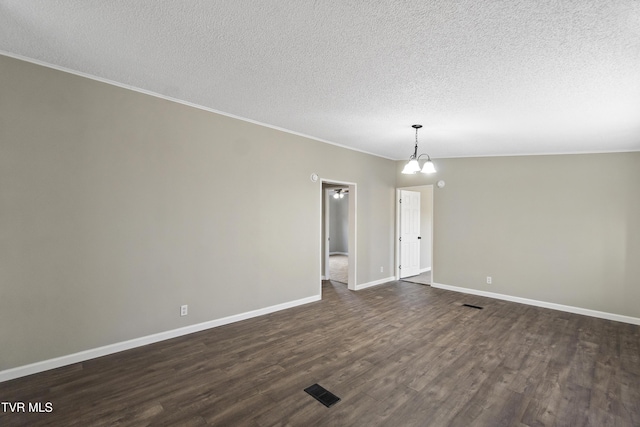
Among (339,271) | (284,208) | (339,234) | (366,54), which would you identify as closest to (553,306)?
(339,271)

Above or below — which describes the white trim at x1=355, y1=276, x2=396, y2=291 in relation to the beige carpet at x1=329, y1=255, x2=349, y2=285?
above

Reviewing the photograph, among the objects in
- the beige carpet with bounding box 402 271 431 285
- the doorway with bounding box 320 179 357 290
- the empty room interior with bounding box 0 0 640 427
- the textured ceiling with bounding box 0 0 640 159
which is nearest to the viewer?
the textured ceiling with bounding box 0 0 640 159

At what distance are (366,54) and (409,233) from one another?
17.5ft

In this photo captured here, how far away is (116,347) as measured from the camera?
3010 millimetres

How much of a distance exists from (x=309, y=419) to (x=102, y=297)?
2.37 meters

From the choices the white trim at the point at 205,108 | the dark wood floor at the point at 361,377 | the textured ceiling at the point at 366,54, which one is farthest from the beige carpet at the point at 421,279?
the textured ceiling at the point at 366,54

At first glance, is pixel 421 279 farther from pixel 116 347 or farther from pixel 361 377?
pixel 116 347

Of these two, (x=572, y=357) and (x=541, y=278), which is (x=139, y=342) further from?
(x=541, y=278)

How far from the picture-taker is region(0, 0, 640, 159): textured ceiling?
Answer: 183 centimetres

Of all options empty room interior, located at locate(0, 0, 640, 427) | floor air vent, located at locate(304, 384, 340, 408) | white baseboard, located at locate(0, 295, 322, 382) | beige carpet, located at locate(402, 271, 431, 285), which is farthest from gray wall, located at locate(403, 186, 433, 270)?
floor air vent, located at locate(304, 384, 340, 408)

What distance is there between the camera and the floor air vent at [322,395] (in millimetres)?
2311

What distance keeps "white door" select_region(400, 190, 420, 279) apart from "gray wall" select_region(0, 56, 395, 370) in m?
3.15

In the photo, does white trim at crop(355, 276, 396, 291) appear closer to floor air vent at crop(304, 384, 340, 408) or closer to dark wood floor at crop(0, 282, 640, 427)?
dark wood floor at crop(0, 282, 640, 427)

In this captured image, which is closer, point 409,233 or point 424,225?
point 409,233
